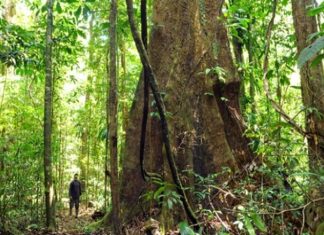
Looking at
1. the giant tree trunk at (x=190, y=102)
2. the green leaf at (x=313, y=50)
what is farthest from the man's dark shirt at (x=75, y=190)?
the green leaf at (x=313, y=50)

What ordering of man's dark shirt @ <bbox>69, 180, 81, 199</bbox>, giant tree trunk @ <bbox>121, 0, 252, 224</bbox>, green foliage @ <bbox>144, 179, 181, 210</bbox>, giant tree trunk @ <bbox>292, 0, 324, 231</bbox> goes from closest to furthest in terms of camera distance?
1. green foliage @ <bbox>144, 179, 181, 210</bbox>
2. giant tree trunk @ <bbox>292, 0, 324, 231</bbox>
3. giant tree trunk @ <bbox>121, 0, 252, 224</bbox>
4. man's dark shirt @ <bbox>69, 180, 81, 199</bbox>

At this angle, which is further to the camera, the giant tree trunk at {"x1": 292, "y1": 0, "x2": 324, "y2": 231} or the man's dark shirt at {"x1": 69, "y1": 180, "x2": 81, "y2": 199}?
the man's dark shirt at {"x1": 69, "y1": 180, "x2": 81, "y2": 199}

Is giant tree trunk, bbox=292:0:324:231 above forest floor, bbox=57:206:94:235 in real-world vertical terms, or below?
above

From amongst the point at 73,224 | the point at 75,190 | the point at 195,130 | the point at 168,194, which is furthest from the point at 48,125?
the point at 168,194

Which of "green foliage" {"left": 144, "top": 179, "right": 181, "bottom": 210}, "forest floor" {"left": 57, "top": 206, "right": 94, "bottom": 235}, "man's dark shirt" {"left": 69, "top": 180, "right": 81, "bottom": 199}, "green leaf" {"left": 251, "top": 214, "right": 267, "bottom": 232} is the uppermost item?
"green foliage" {"left": 144, "top": 179, "right": 181, "bottom": 210}

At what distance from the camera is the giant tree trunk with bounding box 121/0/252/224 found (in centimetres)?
633

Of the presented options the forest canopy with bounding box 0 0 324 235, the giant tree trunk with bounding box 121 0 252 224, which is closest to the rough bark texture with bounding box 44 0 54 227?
the forest canopy with bounding box 0 0 324 235

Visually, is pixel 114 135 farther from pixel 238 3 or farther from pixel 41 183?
pixel 41 183

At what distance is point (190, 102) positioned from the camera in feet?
21.7

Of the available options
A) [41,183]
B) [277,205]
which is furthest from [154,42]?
[41,183]

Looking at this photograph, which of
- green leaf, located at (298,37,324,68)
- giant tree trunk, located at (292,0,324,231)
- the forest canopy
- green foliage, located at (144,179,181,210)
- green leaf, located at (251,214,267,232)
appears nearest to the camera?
green leaf, located at (298,37,324,68)

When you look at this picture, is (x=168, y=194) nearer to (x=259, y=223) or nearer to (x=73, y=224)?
(x=259, y=223)

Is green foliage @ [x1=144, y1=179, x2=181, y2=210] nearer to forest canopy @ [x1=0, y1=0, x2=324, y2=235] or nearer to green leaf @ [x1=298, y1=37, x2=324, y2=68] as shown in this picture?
forest canopy @ [x1=0, y1=0, x2=324, y2=235]

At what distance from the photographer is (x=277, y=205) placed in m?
4.09
